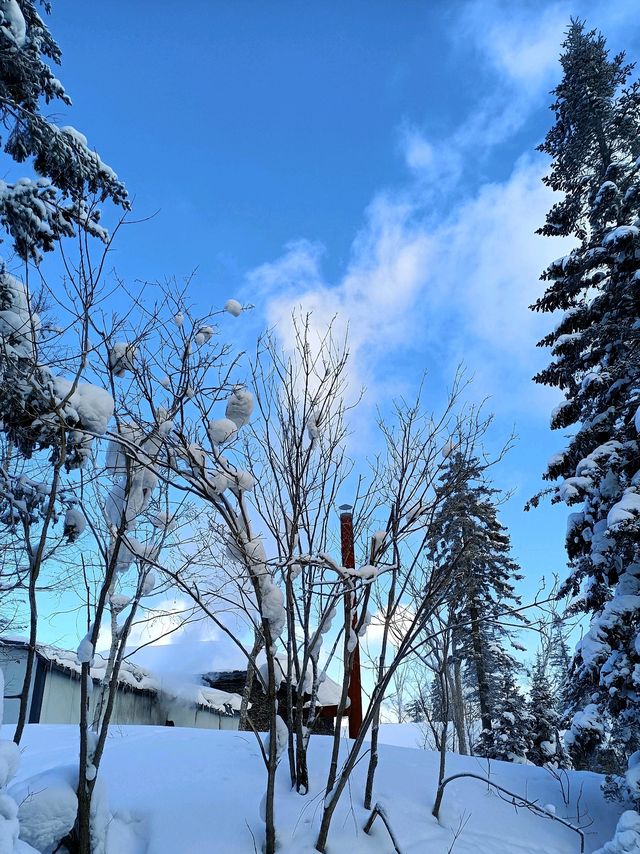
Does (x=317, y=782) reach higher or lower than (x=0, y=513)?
lower

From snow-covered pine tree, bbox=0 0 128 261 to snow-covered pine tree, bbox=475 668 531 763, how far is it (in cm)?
1289

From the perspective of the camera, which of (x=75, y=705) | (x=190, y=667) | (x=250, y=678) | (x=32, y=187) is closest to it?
(x=32, y=187)

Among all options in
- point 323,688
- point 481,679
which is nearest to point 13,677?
point 323,688

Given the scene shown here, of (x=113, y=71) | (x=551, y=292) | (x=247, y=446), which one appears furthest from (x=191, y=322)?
(x=551, y=292)

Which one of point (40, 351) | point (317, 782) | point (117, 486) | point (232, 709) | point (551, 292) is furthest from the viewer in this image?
point (232, 709)

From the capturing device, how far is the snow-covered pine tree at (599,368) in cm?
573

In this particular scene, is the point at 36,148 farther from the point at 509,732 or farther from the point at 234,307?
the point at 509,732

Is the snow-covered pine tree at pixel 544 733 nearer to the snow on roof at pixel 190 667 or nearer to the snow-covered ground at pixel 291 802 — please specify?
the snow-covered ground at pixel 291 802

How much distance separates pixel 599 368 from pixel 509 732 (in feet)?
30.0

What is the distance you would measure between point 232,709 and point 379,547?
41.9 ft

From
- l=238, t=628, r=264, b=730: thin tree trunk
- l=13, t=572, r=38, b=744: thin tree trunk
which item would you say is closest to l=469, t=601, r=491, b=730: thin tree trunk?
l=238, t=628, r=264, b=730: thin tree trunk

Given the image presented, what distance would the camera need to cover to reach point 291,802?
14.5 feet

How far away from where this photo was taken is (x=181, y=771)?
192 inches

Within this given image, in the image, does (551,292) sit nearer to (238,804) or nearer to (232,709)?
(238,804)
